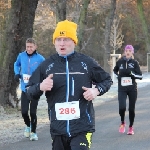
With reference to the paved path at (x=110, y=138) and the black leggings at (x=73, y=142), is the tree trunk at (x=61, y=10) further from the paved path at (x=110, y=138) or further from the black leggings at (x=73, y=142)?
the black leggings at (x=73, y=142)

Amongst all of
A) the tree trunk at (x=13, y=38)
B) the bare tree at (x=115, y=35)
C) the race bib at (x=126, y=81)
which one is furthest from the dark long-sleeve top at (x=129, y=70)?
the bare tree at (x=115, y=35)

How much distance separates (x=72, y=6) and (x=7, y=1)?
6525mm

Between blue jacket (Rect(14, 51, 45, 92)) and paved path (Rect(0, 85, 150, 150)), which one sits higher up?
blue jacket (Rect(14, 51, 45, 92))

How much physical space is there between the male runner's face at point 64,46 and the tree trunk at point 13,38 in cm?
940

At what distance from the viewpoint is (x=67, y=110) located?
5.04 meters

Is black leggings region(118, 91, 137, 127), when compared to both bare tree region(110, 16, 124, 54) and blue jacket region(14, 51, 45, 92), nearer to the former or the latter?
blue jacket region(14, 51, 45, 92)

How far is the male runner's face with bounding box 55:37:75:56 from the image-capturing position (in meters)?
5.06

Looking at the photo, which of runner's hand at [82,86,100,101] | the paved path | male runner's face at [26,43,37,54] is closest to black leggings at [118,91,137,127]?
the paved path

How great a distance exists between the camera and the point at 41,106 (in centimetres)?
1631

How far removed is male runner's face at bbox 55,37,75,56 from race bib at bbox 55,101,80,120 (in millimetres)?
512

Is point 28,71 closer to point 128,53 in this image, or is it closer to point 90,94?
point 128,53

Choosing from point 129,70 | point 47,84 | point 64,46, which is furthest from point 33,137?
point 47,84

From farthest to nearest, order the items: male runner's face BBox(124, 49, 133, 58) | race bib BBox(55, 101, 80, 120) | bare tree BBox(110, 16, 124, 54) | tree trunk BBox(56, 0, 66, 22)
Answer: bare tree BBox(110, 16, 124, 54)
tree trunk BBox(56, 0, 66, 22)
male runner's face BBox(124, 49, 133, 58)
race bib BBox(55, 101, 80, 120)

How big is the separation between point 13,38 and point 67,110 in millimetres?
9601
